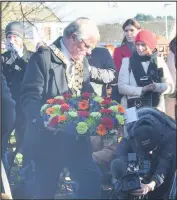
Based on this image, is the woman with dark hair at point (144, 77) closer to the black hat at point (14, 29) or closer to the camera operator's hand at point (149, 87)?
the camera operator's hand at point (149, 87)

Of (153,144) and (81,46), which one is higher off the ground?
(81,46)

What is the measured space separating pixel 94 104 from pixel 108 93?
0.16 m

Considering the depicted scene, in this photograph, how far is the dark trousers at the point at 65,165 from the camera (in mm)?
5898

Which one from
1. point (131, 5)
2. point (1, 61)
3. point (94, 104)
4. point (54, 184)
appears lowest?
point (54, 184)

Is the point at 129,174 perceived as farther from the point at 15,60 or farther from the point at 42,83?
the point at 15,60

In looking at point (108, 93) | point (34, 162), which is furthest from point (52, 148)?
point (108, 93)

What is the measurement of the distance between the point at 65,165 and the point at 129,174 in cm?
51

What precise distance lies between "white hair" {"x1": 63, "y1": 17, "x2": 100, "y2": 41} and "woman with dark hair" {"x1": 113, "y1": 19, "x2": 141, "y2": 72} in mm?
214

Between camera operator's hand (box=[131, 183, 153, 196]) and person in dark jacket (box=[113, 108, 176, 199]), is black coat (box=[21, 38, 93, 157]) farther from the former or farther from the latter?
camera operator's hand (box=[131, 183, 153, 196])

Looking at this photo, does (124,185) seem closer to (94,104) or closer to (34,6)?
(94,104)

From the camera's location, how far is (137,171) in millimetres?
5930

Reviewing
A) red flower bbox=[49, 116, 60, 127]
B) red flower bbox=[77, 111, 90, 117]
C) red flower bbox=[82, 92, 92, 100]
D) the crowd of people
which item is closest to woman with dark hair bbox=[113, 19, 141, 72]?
the crowd of people

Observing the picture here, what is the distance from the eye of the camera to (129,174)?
5.87 m

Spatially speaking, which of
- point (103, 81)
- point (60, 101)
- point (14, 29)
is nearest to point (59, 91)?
point (60, 101)
